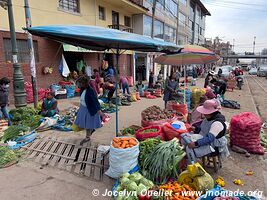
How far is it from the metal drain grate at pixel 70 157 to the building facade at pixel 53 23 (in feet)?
10.4

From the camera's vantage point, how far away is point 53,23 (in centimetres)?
1155

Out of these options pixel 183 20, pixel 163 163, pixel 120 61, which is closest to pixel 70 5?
pixel 120 61

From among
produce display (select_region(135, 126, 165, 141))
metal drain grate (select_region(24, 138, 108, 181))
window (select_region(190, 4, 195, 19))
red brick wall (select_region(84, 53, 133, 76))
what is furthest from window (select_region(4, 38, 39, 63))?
window (select_region(190, 4, 195, 19))

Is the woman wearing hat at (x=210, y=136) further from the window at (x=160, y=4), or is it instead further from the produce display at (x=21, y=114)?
the window at (x=160, y=4)

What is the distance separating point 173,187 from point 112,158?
3.92ft

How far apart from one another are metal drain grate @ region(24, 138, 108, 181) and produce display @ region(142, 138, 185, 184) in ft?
3.08

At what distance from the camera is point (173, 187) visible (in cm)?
297

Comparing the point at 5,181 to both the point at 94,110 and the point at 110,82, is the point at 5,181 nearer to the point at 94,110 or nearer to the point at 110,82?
the point at 94,110

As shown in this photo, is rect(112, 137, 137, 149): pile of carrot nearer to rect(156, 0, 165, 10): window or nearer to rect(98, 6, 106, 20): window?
rect(98, 6, 106, 20): window

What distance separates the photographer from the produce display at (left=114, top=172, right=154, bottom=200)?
3.03m

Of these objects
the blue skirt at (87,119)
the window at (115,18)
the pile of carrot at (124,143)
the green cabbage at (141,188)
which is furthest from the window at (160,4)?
the green cabbage at (141,188)

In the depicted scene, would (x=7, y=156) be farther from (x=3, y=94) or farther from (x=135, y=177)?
(x=135, y=177)

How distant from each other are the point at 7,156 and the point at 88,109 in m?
1.96

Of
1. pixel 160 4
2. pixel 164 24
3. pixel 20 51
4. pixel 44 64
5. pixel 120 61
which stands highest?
pixel 160 4
